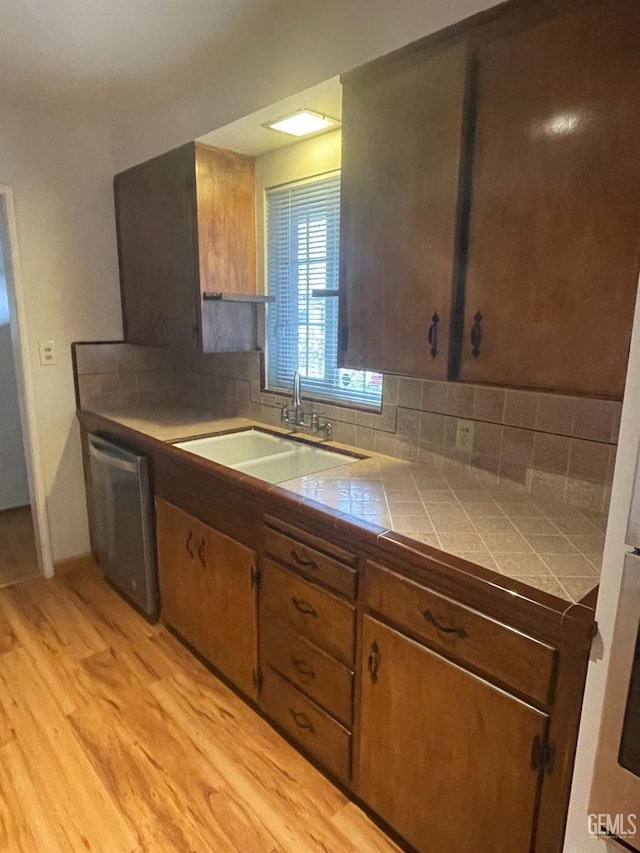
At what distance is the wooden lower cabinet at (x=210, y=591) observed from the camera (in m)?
1.88

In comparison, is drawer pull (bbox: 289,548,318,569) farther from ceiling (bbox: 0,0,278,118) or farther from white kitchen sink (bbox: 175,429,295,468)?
ceiling (bbox: 0,0,278,118)

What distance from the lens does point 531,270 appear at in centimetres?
128

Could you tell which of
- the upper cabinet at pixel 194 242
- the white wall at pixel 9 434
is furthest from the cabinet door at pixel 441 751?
the white wall at pixel 9 434

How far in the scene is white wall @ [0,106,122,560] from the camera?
2.61 m

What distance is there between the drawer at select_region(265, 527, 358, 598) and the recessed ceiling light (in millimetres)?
1569

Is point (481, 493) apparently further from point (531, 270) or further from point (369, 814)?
point (369, 814)

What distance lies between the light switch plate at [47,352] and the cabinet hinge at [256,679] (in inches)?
77.7

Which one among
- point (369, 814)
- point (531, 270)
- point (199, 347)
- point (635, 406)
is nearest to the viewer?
point (635, 406)

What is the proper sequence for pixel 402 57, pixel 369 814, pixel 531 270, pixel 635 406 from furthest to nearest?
pixel 369 814 < pixel 402 57 < pixel 531 270 < pixel 635 406

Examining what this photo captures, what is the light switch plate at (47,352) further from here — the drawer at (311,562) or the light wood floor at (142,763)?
the drawer at (311,562)

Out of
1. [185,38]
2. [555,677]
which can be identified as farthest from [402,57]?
[555,677]

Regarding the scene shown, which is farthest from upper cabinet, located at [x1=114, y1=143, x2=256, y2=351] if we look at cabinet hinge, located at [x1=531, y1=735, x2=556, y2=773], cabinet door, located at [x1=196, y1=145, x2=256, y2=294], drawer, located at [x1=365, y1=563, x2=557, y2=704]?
cabinet hinge, located at [x1=531, y1=735, x2=556, y2=773]

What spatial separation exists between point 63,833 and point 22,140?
295cm

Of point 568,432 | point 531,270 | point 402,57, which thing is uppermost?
point 402,57
